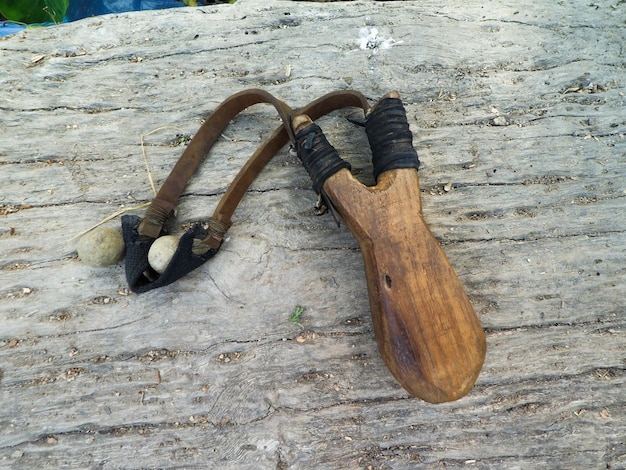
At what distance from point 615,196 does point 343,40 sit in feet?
5.53

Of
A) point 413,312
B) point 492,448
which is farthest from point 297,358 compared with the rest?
point 492,448

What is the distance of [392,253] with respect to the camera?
5.71ft

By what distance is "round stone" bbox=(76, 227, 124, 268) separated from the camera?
1.92 m

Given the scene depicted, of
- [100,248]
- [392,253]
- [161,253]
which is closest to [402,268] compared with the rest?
[392,253]

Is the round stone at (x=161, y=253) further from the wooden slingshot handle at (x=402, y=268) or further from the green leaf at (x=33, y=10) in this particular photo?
the green leaf at (x=33, y=10)

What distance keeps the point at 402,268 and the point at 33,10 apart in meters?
2.92

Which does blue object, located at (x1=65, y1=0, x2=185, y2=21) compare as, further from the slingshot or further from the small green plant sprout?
the small green plant sprout

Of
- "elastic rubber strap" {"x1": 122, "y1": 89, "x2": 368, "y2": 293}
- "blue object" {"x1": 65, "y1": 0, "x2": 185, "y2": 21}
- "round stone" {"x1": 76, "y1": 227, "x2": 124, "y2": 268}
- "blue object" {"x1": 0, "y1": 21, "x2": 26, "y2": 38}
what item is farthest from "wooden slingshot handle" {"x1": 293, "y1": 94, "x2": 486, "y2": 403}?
"blue object" {"x1": 0, "y1": 21, "x2": 26, "y2": 38}

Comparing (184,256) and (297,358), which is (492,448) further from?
(184,256)

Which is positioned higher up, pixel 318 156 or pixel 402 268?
pixel 318 156

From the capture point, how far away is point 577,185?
2.17m

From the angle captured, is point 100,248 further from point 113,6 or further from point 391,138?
point 113,6

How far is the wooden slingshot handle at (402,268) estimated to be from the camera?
1.67 meters

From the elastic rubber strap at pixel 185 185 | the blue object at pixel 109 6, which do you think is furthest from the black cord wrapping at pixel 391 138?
the blue object at pixel 109 6
